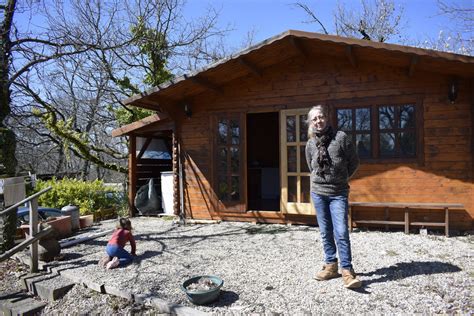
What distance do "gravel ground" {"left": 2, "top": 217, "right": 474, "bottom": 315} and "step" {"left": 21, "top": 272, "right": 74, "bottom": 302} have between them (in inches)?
4.4

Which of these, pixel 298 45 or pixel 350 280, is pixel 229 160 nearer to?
pixel 298 45

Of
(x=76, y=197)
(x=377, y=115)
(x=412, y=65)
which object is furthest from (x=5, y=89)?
(x=412, y=65)

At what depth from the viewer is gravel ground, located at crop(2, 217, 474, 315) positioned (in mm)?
3121

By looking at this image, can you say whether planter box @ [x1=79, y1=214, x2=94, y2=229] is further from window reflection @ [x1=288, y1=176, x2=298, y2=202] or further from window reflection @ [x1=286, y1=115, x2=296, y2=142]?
window reflection @ [x1=286, y1=115, x2=296, y2=142]

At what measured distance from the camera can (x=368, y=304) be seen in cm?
305

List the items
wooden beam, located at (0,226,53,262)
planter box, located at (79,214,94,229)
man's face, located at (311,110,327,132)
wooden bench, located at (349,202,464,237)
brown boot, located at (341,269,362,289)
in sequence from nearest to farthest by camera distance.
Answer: brown boot, located at (341,269,362,289) < man's face, located at (311,110,327,132) < wooden beam, located at (0,226,53,262) < wooden bench, located at (349,202,464,237) < planter box, located at (79,214,94,229)

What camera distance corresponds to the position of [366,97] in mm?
6078

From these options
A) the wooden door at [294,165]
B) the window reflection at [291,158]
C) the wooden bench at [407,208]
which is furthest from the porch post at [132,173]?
the wooden bench at [407,208]

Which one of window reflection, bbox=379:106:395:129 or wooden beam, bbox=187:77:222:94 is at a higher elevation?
wooden beam, bbox=187:77:222:94

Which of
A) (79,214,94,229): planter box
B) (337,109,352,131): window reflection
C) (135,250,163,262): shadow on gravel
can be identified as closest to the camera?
(135,250,163,262): shadow on gravel

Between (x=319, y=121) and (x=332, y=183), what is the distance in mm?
633

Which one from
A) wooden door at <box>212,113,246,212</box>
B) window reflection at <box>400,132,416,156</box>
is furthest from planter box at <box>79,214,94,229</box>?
window reflection at <box>400,132,416,156</box>

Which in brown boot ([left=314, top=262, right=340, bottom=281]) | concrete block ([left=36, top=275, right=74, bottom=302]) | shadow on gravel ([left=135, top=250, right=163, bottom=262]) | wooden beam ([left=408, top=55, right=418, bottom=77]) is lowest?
concrete block ([left=36, top=275, right=74, bottom=302])

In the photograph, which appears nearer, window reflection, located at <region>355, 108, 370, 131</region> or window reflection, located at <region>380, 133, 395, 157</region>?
window reflection, located at <region>380, 133, 395, 157</region>
